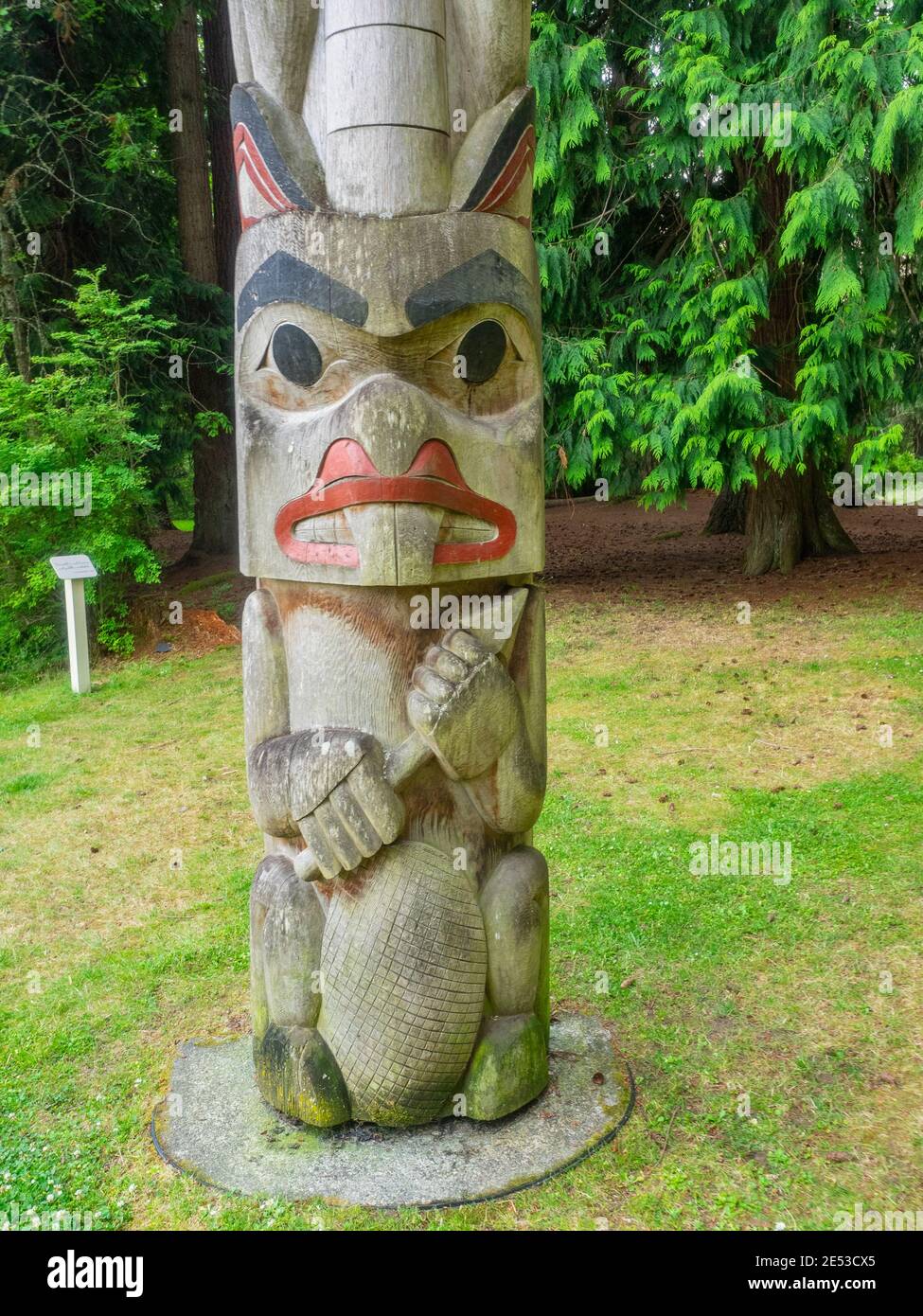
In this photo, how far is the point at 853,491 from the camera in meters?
19.2

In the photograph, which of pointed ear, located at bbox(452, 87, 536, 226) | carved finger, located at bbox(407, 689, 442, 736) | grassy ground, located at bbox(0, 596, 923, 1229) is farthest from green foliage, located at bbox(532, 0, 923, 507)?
carved finger, located at bbox(407, 689, 442, 736)

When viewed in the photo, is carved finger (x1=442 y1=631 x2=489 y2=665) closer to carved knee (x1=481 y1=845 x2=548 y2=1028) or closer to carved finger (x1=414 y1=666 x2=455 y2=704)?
carved finger (x1=414 y1=666 x2=455 y2=704)

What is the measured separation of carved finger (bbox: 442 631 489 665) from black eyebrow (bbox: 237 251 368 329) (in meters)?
1.04

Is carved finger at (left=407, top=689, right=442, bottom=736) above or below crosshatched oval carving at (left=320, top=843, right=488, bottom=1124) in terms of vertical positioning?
above

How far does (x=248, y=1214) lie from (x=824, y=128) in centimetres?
1037

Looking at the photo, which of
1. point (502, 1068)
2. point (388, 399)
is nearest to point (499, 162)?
point (388, 399)

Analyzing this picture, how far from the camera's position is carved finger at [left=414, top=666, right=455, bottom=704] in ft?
11.2

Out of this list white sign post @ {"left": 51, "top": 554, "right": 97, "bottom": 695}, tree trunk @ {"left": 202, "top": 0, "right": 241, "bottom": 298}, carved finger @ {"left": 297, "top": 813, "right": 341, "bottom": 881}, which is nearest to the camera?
carved finger @ {"left": 297, "top": 813, "right": 341, "bottom": 881}

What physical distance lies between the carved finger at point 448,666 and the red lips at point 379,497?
313mm

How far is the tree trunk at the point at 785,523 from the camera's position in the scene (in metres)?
13.4

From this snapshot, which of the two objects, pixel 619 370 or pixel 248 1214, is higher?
pixel 619 370

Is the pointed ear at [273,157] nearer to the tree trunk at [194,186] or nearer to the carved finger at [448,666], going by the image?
the carved finger at [448,666]
